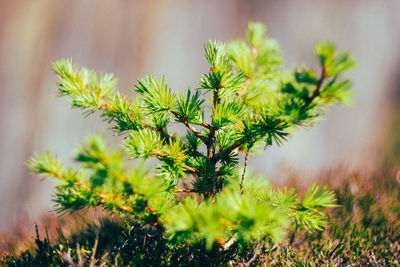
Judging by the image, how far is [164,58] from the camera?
3740 mm

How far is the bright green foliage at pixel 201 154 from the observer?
82 cm

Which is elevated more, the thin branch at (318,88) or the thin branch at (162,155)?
the thin branch at (318,88)

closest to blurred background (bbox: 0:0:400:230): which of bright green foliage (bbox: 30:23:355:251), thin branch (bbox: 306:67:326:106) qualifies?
bright green foliage (bbox: 30:23:355:251)

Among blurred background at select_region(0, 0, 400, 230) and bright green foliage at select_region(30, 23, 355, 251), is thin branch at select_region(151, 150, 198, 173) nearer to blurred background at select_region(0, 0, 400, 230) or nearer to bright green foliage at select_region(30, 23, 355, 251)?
bright green foliage at select_region(30, 23, 355, 251)

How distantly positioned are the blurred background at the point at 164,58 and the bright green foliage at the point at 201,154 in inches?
78.5

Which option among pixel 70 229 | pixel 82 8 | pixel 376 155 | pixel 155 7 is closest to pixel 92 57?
pixel 82 8

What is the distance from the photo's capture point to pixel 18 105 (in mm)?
3426

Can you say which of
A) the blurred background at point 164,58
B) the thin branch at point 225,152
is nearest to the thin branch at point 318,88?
the thin branch at point 225,152

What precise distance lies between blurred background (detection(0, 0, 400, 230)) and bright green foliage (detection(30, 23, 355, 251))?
199 centimetres

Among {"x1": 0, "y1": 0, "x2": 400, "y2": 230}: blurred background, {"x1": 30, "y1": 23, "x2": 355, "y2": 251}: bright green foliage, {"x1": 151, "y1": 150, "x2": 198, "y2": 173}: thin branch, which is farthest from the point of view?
{"x1": 0, "y1": 0, "x2": 400, "y2": 230}: blurred background

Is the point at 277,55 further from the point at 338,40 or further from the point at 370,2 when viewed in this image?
the point at 370,2

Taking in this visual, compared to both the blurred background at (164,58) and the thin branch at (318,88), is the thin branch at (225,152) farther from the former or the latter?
the blurred background at (164,58)

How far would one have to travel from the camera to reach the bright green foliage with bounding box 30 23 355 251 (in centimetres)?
82

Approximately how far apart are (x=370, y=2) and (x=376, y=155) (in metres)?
2.10
